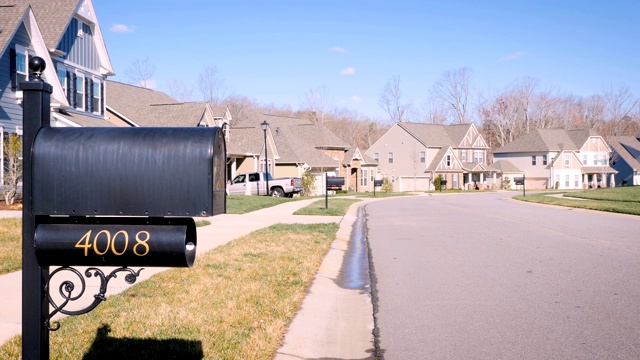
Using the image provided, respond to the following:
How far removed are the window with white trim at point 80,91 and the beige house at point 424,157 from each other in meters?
44.5

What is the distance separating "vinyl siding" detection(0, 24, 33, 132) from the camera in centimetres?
2134

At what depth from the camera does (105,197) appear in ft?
10.5

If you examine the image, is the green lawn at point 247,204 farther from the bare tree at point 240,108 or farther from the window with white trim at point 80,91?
the bare tree at point 240,108

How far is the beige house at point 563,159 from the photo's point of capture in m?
78.2

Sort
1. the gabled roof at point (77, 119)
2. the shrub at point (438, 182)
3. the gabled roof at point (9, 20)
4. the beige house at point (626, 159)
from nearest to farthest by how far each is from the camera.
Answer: the gabled roof at point (9, 20), the gabled roof at point (77, 119), the shrub at point (438, 182), the beige house at point (626, 159)

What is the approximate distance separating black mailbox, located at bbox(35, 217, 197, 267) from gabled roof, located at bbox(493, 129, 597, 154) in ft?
264

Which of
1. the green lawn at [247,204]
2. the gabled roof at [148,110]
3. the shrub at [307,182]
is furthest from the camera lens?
the shrub at [307,182]

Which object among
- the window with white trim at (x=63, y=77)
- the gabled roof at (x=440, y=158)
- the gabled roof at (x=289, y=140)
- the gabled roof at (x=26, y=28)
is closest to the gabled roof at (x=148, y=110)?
the gabled roof at (x=289, y=140)

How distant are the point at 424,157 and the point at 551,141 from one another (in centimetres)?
1954

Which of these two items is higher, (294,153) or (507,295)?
(294,153)

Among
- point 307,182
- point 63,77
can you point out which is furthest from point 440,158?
point 63,77

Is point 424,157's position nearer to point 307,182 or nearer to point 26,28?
point 307,182

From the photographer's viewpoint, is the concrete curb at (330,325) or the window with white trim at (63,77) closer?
the concrete curb at (330,325)

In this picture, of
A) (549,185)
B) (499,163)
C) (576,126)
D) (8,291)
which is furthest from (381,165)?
(8,291)
